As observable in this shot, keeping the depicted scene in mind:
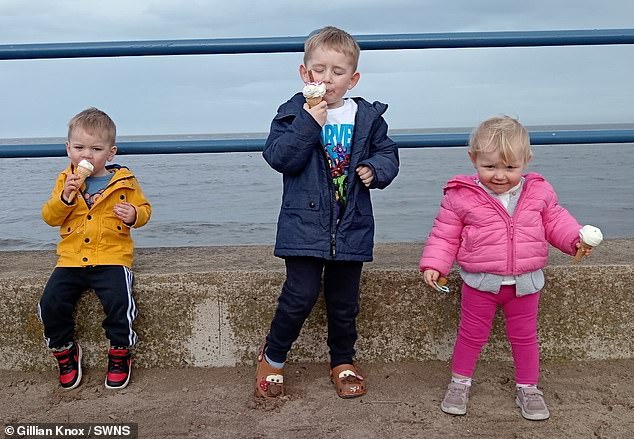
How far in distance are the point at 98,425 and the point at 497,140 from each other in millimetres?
1668

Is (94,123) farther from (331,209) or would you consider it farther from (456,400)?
(456,400)

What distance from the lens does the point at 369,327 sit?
9.96ft

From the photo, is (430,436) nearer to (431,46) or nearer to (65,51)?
(431,46)

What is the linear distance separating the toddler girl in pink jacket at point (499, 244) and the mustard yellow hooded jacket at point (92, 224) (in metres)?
1.17

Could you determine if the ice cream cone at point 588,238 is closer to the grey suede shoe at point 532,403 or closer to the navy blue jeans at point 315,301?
the grey suede shoe at point 532,403

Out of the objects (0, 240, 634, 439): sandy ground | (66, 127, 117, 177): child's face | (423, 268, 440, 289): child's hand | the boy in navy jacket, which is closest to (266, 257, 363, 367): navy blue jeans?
the boy in navy jacket

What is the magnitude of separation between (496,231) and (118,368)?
1.50 m

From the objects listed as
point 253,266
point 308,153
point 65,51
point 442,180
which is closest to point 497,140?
point 308,153

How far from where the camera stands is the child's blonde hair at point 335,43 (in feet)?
8.81

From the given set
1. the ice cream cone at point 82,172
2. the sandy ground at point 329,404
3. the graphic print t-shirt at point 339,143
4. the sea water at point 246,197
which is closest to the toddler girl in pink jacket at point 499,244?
the sandy ground at point 329,404

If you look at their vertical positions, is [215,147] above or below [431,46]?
below

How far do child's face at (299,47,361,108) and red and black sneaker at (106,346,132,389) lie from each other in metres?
1.24

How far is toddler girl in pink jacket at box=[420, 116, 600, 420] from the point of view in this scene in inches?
102

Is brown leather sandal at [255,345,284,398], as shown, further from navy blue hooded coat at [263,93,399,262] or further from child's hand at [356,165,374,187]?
child's hand at [356,165,374,187]
